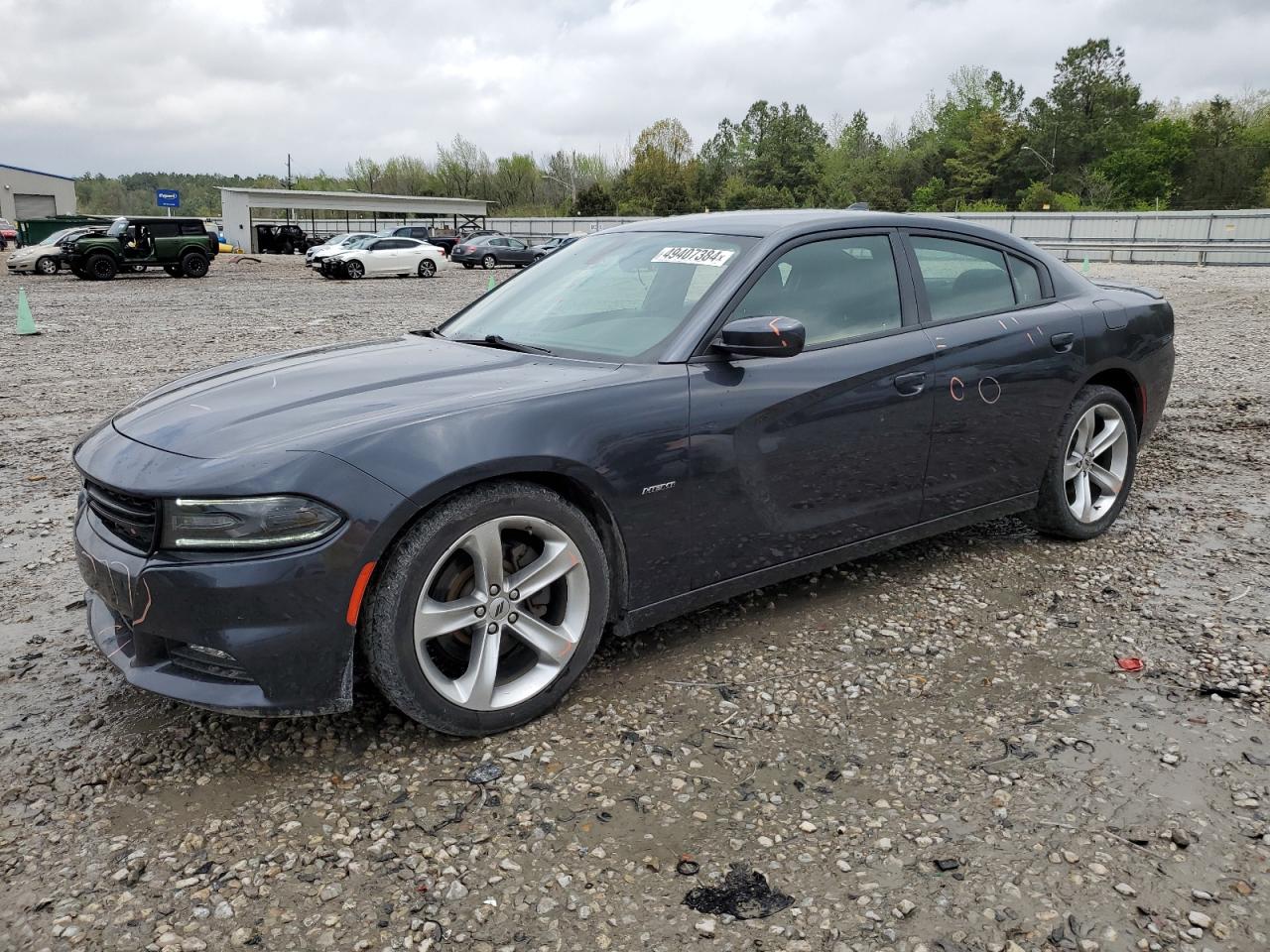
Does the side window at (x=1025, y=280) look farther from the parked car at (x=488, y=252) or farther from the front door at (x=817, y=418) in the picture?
the parked car at (x=488, y=252)

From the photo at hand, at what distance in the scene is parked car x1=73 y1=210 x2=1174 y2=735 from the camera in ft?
8.82

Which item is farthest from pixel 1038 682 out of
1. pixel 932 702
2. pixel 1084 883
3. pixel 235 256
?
pixel 235 256

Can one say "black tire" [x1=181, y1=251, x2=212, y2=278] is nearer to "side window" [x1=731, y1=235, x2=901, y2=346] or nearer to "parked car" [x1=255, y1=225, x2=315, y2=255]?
"parked car" [x1=255, y1=225, x2=315, y2=255]

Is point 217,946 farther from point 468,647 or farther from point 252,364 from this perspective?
point 252,364

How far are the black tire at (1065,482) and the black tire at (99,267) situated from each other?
2922cm

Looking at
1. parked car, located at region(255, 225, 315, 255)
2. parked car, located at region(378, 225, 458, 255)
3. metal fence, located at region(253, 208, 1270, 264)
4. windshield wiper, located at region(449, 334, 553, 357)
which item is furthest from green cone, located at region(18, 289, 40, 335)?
parked car, located at region(255, 225, 315, 255)

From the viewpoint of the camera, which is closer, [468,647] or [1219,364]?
[468,647]

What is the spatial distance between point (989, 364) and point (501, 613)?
2.43 meters

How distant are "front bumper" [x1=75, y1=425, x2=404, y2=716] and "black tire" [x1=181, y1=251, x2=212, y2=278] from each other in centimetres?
2958

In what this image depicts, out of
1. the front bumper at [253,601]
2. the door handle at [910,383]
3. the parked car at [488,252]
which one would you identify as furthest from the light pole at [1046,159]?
the front bumper at [253,601]

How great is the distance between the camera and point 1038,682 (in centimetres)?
347

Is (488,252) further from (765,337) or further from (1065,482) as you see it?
(765,337)

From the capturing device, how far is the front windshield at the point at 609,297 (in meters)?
3.63

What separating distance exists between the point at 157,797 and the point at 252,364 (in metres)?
1.70
